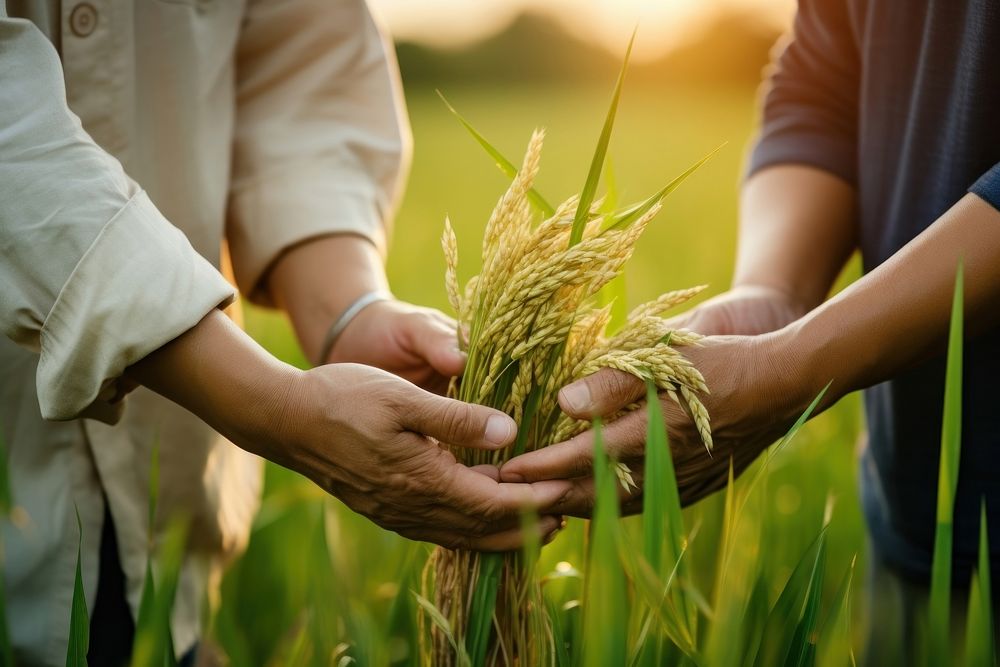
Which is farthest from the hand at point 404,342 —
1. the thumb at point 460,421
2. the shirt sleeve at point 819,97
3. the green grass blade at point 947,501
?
the shirt sleeve at point 819,97

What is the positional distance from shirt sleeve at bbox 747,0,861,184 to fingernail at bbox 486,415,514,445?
96 centimetres

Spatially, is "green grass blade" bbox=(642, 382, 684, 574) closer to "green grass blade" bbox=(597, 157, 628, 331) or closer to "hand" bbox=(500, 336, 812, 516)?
"hand" bbox=(500, 336, 812, 516)

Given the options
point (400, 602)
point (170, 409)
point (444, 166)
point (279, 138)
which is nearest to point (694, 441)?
point (400, 602)

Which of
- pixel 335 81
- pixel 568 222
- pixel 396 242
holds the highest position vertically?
pixel 396 242

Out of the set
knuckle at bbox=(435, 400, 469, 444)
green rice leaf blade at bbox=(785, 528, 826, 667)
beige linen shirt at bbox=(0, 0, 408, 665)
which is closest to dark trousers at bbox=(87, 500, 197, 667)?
beige linen shirt at bbox=(0, 0, 408, 665)

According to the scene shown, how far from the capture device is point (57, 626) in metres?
1.37

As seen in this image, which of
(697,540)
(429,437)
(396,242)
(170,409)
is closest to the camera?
(429,437)

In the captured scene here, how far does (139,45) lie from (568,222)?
83 centimetres

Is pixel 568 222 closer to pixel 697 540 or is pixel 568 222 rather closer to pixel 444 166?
pixel 697 540

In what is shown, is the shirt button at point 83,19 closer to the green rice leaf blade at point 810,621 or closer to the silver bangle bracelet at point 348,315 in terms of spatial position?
the silver bangle bracelet at point 348,315

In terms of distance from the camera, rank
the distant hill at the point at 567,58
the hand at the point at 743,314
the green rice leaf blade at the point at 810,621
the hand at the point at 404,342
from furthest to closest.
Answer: the distant hill at the point at 567,58
the hand at the point at 743,314
the hand at the point at 404,342
the green rice leaf blade at the point at 810,621

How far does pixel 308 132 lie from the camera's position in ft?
5.65

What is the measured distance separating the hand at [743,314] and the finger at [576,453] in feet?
1.14

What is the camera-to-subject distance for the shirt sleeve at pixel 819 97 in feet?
5.58
